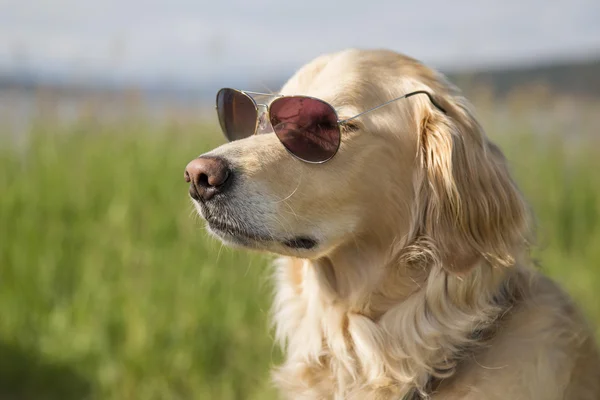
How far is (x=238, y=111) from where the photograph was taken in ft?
8.68

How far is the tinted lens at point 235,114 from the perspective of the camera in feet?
8.57

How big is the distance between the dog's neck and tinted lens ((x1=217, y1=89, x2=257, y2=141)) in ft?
1.82

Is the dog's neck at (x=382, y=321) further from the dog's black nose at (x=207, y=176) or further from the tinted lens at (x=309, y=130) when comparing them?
the dog's black nose at (x=207, y=176)

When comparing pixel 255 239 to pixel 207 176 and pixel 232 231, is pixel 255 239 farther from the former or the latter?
pixel 207 176

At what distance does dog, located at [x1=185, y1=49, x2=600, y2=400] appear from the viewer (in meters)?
2.26

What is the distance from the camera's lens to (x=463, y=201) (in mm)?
2291

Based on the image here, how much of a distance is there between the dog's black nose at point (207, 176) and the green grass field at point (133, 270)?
89cm

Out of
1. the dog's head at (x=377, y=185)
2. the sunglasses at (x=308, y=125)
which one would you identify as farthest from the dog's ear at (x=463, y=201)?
the sunglasses at (x=308, y=125)

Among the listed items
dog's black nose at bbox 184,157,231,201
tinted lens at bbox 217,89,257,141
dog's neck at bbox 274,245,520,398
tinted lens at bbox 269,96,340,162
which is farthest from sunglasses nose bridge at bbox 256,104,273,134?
dog's neck at bbox 274,245,520,398

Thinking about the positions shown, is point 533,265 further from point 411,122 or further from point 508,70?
point 508,70

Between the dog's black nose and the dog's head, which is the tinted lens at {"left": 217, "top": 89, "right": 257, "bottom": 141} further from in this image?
the dog's black nose

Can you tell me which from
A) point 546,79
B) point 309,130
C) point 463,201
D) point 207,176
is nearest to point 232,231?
point 207,176

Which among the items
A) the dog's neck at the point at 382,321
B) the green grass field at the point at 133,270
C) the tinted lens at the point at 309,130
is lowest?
the green grass field at the point at 133,270

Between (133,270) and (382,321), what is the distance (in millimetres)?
2060
